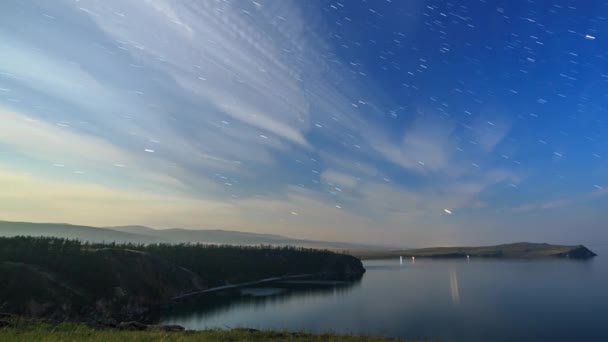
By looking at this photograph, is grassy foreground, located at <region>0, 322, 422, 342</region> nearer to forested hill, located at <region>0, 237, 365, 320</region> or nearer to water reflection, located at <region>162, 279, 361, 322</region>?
forested hill, located at <region>0, 237, 365, 320</region>

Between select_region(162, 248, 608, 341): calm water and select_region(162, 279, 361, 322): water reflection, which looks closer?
select_region(162, 248, 608, 341): calm water

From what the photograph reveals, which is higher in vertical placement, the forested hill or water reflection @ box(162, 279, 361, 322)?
the forested hill

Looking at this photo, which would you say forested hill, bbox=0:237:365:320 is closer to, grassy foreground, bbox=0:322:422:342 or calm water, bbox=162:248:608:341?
calm water, bbox=162:248:608:341

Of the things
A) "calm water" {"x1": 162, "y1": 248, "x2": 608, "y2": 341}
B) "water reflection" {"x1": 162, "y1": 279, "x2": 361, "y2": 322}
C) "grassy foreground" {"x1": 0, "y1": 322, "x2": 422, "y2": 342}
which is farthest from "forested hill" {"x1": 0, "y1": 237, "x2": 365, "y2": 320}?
"grassy foreground" {"x1": 0, "y1": 322, "x2": 422, "y2": 342}

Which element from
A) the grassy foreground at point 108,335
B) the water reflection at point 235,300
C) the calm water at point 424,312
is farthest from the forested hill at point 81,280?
the grassy foreground at point 108,335

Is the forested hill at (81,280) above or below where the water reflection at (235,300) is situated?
above

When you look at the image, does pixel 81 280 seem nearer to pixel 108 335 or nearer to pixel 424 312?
pixel 108 335

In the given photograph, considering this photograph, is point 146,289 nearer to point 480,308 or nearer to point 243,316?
point 243,316

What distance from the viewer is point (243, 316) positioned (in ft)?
271

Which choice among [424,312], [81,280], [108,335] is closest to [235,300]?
[81,280]

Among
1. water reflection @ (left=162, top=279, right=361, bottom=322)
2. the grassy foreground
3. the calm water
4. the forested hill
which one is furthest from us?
water reflection @ (left=162, top=279, right=361, bottom=322)

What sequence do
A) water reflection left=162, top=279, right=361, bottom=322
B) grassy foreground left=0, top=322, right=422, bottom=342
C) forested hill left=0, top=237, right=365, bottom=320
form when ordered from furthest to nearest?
water reflection left=162, top=279, right=361, bottom=322
forested hill left=0, top=237, right=365, bottom=320
grassy foreground left=0, top=322, right=422, bottom=342

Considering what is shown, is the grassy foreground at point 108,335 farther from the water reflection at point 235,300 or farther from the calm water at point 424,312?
the water reflection at point 235,300

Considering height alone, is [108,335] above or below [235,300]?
above
